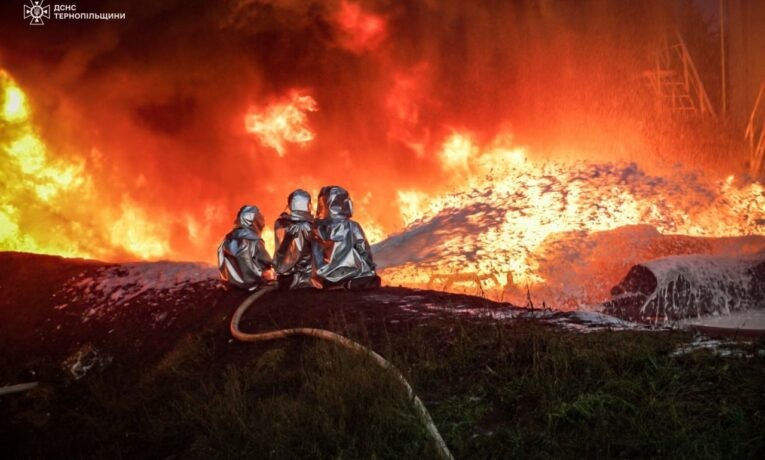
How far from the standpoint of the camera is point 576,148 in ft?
48.3

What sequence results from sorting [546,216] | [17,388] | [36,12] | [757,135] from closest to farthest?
1. [17,388]
2. [546,216]
3. [757,135]
4. [36,12]

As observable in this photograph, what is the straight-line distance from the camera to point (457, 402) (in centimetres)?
446

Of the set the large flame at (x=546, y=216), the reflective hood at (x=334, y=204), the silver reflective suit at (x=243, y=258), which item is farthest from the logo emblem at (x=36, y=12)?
the reflective hood at (x=334, y=204)

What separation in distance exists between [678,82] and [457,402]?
12.6 metres

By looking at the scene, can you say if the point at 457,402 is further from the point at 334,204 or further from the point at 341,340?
the point at 334,204

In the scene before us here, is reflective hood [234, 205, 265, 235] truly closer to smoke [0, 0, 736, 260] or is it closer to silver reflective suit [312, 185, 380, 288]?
silver reflective suit [312, 185, 380, 288]

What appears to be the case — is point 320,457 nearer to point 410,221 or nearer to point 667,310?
point 667,310

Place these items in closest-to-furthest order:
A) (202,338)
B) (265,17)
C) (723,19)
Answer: (202,338) < (723,19) < (265,17)

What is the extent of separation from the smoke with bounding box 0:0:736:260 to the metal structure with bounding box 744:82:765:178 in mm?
2334

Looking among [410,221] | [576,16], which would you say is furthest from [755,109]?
[410,221]

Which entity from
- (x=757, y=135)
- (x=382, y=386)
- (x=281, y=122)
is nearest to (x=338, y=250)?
(x=382, y=386)

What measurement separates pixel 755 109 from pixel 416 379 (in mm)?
12833

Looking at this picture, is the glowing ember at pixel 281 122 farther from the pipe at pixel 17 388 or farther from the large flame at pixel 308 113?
the pipe at pixel 17 388

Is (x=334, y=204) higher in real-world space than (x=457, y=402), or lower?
higher
